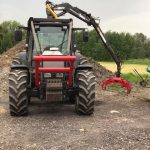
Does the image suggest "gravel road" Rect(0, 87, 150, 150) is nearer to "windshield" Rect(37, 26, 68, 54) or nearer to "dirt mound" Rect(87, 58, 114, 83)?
"windshield" Rect(37, 26, 68, 54)

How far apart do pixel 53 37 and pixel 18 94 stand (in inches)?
84.1

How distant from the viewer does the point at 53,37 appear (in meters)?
11.8

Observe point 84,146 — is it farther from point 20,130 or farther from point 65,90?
point 65,90

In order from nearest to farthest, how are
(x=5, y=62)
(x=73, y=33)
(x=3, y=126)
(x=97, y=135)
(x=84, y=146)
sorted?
(x=84, y=146), (x=97, y=135), (x=3, y=126), (x=73, y=33), (x=5, y=62)

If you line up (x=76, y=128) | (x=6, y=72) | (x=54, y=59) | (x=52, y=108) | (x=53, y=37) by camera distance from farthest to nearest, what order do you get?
(x=6, y=72) < (x=52, y=108) < (x=53, y=37) < (x=54, y=59) < (x=76, y=128)

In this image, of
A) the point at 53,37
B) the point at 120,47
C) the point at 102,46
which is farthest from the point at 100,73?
the point at 120,47

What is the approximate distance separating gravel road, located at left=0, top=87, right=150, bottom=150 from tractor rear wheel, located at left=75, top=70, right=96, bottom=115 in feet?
0.75

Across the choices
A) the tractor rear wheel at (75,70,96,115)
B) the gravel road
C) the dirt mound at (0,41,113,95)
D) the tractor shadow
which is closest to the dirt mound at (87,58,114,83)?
the dirt mound at (0,41,113,95)

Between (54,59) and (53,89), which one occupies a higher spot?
(54,59)

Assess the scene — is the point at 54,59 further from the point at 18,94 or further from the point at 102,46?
the point at 102,46

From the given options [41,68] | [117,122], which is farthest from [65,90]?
[117,122]

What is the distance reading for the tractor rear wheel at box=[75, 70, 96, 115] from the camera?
425 inches

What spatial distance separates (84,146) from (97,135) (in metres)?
0.97

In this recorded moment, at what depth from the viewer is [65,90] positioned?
1080cm
